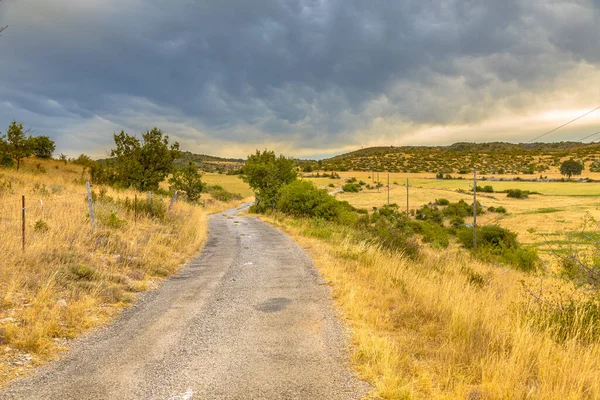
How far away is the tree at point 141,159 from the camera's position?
27780mm

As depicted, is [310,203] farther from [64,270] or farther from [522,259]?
[64,270]

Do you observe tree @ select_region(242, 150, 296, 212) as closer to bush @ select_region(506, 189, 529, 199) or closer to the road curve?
the road curve

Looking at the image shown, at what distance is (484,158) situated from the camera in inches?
5517

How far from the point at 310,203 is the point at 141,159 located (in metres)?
15.3

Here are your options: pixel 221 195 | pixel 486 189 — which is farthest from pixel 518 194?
pixel 221 195

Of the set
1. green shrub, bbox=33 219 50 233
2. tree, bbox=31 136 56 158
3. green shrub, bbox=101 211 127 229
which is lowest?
green shrub, bbox=101 211 127 229

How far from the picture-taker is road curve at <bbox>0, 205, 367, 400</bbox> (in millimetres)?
4180

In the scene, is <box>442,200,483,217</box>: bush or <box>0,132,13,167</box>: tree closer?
<box>0,132,13,167</box>: tree

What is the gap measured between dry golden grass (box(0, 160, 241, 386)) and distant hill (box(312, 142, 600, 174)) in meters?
105

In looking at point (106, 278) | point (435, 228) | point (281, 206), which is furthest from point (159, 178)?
point (435, 228)

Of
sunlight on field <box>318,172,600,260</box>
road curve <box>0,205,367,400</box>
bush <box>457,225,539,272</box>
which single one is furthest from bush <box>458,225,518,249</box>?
road curve <box>0,205,367,400</box>

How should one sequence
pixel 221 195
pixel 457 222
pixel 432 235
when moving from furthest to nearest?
pixel 221 195 < pixel 457 222 < pixel 432 235

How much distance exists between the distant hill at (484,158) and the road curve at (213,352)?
10669cm

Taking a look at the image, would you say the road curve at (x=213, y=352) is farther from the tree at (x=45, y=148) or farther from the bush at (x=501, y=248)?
the tree at (x=45, y=148)
